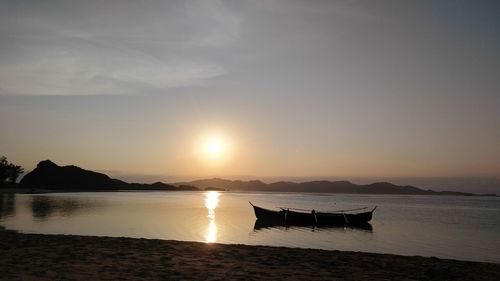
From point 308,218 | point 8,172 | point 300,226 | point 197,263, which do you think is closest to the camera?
point 197,263

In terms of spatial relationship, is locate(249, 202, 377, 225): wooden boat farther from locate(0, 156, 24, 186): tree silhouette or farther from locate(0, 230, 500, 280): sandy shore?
locate(0, 156, 24, 186): tree silhouette

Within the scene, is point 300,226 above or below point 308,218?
below

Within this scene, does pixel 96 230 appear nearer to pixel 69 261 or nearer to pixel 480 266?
pixel 69 261

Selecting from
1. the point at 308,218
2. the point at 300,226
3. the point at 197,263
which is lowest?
the point at 300,226

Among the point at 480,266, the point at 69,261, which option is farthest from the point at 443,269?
the point at 69,261

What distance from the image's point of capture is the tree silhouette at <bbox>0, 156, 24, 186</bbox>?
146363mm

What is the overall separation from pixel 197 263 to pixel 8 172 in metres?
160

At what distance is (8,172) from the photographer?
150625 mm

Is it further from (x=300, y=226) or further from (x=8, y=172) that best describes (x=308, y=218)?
(x=8, y=172)

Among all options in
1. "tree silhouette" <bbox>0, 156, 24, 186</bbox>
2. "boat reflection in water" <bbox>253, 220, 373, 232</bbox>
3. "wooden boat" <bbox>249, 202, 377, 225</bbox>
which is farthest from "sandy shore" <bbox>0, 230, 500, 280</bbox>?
"tree silhouette" <bbox>0, 156, 24, 186</bbox>

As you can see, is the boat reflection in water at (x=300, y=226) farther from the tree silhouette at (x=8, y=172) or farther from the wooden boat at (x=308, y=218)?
the tree silhouette at (x=8, y=172)

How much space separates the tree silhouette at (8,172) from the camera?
480 ft

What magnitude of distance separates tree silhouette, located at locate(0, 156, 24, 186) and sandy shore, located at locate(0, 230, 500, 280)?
144762mm

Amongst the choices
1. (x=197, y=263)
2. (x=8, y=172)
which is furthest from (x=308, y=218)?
(x=8, y=172)
